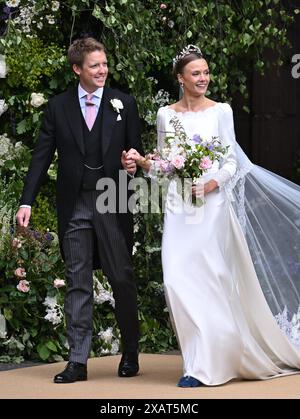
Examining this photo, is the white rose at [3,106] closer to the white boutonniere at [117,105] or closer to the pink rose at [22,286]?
the pink rose at [22,286]

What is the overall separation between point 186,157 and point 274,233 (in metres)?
0.97

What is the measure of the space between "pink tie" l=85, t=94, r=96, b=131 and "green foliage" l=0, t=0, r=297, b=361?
1.32m

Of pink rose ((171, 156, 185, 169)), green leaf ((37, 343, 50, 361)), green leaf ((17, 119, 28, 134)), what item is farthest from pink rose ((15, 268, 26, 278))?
pink rose ((171, 156, 185, 169))

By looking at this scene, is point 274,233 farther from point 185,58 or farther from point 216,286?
point 185,58

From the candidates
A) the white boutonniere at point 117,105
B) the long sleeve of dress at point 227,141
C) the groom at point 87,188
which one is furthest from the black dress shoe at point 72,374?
the white boutonniere at point 117,105

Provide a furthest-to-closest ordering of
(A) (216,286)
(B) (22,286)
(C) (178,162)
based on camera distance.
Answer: (B) (22,286) < (A) (216,286) < (C) (178,162)

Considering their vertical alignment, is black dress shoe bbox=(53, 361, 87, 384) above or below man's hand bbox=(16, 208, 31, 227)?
below

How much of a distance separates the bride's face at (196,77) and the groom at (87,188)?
0.37 meters

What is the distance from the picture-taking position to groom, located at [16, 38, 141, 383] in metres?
6.82

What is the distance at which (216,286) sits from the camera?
6.66 m

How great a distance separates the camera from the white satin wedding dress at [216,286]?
657 centimetres

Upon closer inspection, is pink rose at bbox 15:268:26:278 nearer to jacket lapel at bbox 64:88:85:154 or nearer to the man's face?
jacket lapel at bbox 64:88:85:154

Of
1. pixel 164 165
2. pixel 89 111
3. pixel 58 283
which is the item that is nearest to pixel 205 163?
pixel 164 165

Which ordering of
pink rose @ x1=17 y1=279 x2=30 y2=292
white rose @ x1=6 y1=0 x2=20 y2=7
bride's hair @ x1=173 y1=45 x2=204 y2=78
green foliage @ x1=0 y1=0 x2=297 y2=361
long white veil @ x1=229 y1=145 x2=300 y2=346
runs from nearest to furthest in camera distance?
1. bride's hair @ x1=173 y1=45 x2=204 y2=78
2. long white veil @ x1=229 y1=145 x2=300 y2=346
3. pink rose @ x1=17 y1=279 x2=30 y2=292
4. green foliage @ x1=0 y1=0 x2=297 y2=361
5. white rose @ x1=6 y1=0 x2=20 y2=7
